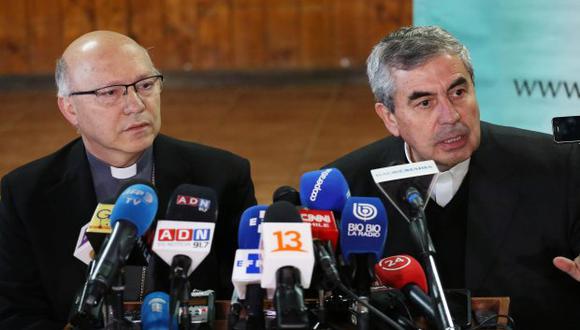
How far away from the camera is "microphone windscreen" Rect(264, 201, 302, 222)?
2.12m

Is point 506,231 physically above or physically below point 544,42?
below

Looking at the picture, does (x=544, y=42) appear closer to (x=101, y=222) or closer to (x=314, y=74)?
(x=101, y=222)

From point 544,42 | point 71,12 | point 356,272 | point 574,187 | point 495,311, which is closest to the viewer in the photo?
point 356,272

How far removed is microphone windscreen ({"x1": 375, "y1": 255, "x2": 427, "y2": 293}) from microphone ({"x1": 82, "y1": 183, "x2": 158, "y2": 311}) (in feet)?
1.85

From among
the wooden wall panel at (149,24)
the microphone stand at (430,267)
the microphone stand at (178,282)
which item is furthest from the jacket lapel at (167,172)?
the wooden wall panel at (149,24)

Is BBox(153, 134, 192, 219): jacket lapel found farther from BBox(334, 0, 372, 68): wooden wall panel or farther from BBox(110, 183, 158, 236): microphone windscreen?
BBox(334, 0, 372, 68): wooden wall panel

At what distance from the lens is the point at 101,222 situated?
2316mm

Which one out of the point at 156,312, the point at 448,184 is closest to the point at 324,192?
the point at 156,312

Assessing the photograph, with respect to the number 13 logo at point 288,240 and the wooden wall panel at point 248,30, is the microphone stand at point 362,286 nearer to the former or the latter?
the number 13 logo at point 288,240

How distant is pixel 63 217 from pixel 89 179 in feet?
0.52

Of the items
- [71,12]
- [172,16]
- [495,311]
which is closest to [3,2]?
[71,12]

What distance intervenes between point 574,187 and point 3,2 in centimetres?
719

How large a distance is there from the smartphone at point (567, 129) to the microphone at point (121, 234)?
2.92 feet

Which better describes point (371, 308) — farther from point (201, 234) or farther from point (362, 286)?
point (201, 234)
